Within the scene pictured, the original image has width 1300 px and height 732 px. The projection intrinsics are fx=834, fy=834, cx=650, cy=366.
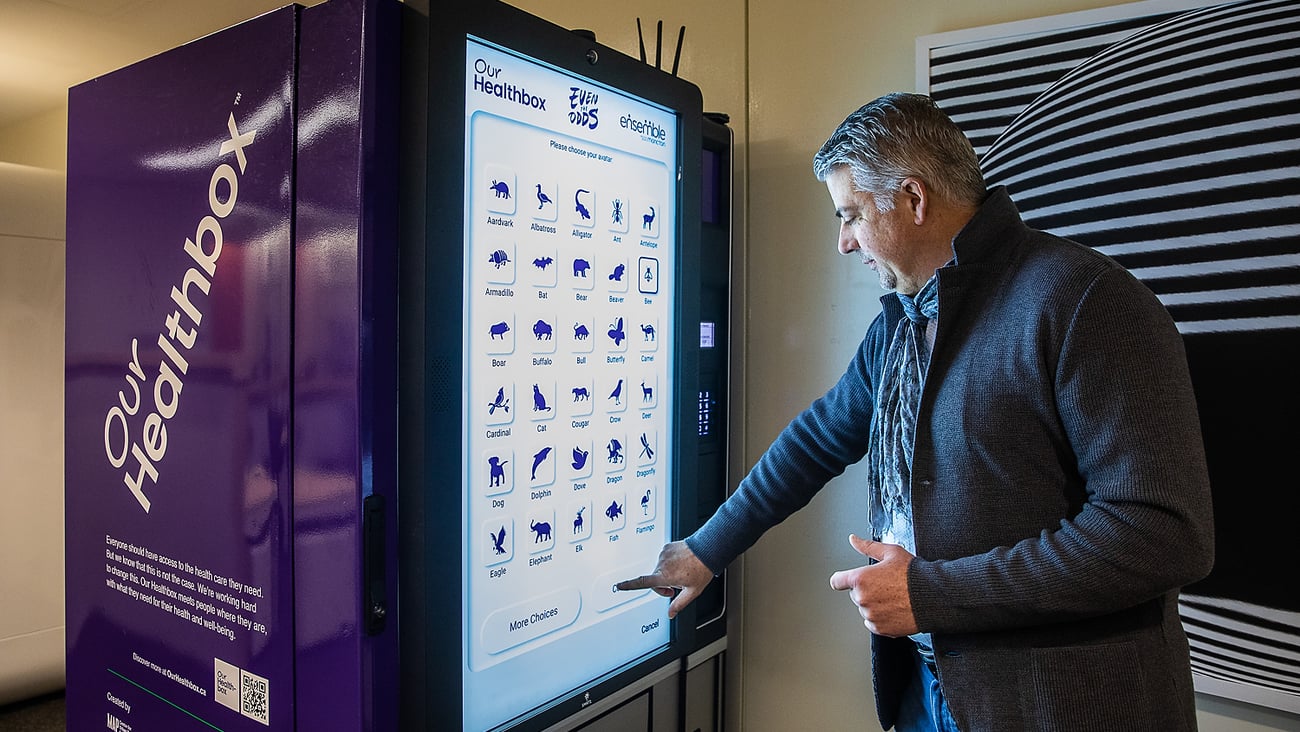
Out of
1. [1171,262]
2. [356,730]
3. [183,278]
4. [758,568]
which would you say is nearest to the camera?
[356,730]

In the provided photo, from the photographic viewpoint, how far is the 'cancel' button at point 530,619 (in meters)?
1.43

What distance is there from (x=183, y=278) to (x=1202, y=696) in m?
2.08

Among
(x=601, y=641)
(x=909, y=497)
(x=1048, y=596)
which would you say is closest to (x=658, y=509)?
(x=601, y=641)

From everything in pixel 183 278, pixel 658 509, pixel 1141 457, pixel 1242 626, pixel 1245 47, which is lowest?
pixel 1242 626

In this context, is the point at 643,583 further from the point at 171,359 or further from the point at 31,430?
the point at 31,430

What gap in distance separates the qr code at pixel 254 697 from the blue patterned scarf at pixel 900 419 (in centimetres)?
105

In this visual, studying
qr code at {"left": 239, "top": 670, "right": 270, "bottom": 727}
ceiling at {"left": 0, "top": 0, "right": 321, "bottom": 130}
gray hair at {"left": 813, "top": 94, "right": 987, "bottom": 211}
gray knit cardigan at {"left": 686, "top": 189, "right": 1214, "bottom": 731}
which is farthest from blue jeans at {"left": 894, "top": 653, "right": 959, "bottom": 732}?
ceiling at {"left": 0, "top": 0, "right": 321, "bottom": 130}

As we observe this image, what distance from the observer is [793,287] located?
2.11 meters

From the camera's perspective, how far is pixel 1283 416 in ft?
5.01

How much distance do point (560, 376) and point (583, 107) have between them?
0.51 metres

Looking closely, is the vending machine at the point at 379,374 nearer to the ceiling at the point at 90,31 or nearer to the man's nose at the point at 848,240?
the man's nose at the point at 848,240

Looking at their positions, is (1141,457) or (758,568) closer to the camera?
(1141,457)

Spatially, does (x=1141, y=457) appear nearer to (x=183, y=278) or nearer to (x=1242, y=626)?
(x=1242, y=626)

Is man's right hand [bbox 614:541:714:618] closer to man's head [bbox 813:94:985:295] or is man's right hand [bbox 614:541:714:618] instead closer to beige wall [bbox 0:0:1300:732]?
beige wall [bbox 0:0:1300:732]
